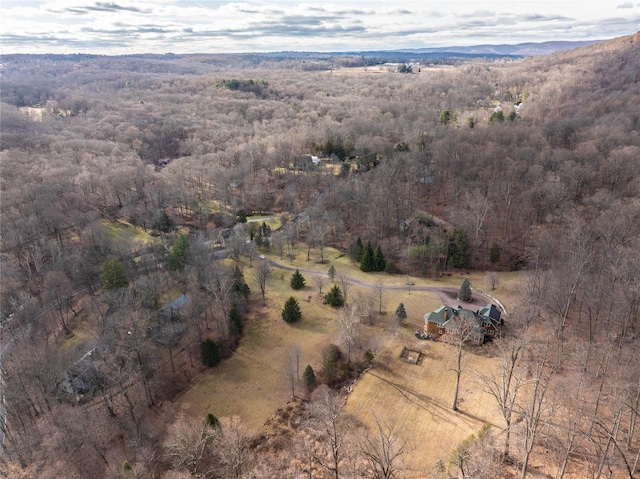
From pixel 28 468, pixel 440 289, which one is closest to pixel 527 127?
pixel 440 289

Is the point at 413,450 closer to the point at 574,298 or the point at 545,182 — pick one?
the point at 574,298

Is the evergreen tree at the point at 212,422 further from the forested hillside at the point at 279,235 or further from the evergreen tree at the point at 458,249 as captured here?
the evergreen tree at the point at 458,249

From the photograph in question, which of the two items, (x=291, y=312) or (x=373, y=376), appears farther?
Answer: (x=291, y=312)

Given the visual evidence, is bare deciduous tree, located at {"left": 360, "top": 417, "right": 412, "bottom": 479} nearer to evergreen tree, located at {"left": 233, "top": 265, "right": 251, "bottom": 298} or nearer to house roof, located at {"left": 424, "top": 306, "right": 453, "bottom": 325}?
house roof, located at {"left": 424, "top": 306, "right": 453, "bottom": 325}

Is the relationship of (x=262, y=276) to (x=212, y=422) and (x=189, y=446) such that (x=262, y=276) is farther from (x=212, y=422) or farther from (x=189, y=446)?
(x=189, y=446)

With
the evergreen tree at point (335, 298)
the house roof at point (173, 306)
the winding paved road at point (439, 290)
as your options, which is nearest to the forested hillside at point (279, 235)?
the house roof at point (173, 306)

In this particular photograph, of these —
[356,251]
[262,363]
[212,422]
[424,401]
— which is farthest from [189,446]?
[356,251]
